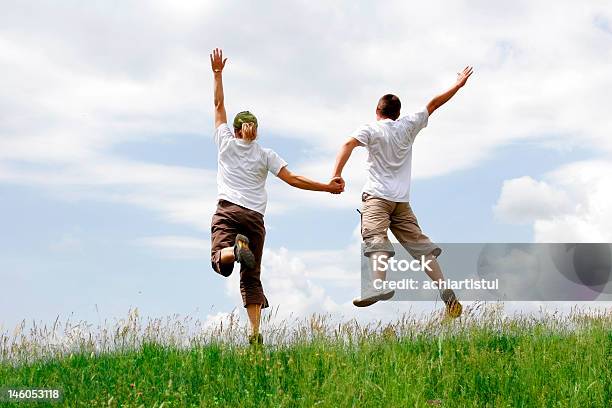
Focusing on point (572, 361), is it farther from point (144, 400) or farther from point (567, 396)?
point (144, 400)

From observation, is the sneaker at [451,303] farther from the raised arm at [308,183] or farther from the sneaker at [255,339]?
the sneaker at [255,339]

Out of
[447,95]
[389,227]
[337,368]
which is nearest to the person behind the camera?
[337,368]

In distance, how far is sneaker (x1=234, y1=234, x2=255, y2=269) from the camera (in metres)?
8.59

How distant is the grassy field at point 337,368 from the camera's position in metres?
7.28

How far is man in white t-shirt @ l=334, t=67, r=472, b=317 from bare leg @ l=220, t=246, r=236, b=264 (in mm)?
1645

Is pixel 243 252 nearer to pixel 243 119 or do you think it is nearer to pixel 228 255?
pixel 228 255

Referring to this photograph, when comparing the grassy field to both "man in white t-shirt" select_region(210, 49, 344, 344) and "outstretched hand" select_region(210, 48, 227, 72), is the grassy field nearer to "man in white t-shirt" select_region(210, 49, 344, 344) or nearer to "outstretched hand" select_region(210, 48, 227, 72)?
"man in white t-shirt" select_region(210, 49, 344, 344)

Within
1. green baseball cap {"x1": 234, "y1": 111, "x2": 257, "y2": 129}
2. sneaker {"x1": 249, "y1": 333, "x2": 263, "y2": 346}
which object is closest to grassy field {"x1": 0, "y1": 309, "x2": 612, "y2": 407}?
sneaker {"x1": 249, "y1": 333, "x2": 263, "y2": 346}

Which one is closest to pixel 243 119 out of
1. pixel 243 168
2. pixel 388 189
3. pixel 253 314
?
pixel 243 168

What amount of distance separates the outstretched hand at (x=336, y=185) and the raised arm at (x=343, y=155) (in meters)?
0.07

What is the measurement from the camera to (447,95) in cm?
1021

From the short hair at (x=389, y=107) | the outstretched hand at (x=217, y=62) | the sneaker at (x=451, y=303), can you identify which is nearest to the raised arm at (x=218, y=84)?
the outstretched hand at (x=217, y=62)

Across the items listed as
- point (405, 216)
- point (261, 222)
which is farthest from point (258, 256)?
point (405, 216)

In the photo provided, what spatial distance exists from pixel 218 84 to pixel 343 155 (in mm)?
1699
